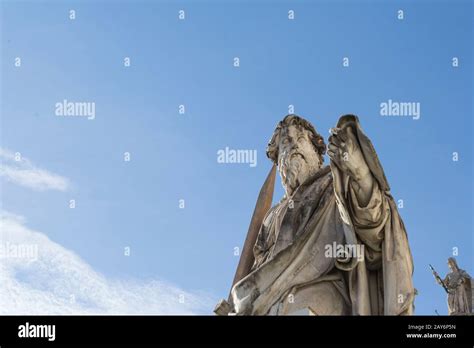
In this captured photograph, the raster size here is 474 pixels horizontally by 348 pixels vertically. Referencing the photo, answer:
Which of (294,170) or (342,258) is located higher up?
(294,170)

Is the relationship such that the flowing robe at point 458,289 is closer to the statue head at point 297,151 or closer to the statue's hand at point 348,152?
the statue head at point 297,151

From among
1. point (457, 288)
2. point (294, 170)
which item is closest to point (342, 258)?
point (294, 170)

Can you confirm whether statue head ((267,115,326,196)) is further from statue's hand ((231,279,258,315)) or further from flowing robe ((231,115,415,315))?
statue's hand ((231,279,258,315))

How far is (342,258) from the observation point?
15.4 metres

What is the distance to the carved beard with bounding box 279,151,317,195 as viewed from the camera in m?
17.1

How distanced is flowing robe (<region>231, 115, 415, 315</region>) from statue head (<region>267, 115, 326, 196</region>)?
0.52m

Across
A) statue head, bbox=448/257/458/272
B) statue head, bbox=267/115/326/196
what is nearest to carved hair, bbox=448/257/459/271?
statue head, bbox=448/257/458/272

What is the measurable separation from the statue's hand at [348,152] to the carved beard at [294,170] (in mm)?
2183

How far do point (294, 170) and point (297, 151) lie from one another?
0.93 feet

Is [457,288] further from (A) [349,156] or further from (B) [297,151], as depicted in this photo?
(A) [349,156]
